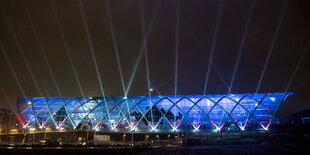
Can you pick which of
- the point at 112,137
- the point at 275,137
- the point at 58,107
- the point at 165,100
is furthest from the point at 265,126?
the point at 58,107

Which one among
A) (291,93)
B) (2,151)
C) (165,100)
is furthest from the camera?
(165,100)

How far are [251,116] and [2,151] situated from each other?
47506mm

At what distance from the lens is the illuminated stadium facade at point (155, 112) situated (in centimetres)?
4666

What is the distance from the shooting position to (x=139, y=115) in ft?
168

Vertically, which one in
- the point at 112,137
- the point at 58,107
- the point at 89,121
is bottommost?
the point at 112,137

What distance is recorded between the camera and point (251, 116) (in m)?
46.2

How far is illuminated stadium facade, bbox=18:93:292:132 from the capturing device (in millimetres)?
46656

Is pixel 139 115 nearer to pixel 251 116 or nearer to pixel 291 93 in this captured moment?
pixel 251 116

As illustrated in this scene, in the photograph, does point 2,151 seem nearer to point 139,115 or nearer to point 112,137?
point 112,137

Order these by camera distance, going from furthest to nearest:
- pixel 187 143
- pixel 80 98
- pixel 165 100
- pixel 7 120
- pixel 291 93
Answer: pixel 7 120 → pixel 80 98 → pixel 165 100 → pixel 291 93 → pixel 187 143

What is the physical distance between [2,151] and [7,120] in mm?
97215

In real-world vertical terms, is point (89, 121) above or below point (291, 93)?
below

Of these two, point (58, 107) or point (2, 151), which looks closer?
point (2, 151)

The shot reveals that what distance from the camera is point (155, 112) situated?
5072cm
